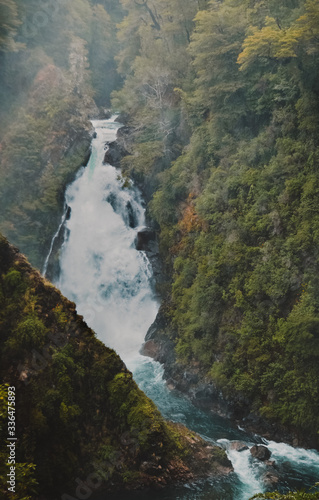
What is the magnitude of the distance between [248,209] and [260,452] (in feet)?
28.5

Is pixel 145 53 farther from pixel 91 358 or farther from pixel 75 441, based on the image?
pixel 75 441

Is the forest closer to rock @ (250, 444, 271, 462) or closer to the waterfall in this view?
the waterfall

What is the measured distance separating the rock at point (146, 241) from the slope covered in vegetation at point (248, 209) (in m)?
0.90

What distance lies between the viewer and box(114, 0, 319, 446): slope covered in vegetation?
13148 mm

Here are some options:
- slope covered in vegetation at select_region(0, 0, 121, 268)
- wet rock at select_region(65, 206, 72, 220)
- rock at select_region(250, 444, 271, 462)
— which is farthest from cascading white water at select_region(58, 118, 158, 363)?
rock at select_region(250, 444, 271, 462)

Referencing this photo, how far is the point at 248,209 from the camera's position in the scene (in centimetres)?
1606

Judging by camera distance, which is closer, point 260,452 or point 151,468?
point 151,468

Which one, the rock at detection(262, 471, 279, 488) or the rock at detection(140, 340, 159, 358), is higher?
the rock at detection(140, 340, 159, 358)

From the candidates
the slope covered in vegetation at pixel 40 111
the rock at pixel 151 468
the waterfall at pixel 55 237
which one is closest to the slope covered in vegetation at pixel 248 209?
the waterfall at pixel 55 237

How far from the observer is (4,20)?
2584cm

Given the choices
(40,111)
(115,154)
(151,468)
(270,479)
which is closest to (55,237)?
(115,154)

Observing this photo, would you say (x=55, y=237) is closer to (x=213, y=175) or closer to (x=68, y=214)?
(x=68, y=214)

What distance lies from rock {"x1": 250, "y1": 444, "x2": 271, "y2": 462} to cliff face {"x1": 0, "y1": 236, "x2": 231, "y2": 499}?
1.97 metres

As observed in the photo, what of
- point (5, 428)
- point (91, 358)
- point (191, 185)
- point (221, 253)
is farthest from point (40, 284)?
point (191, 185)
